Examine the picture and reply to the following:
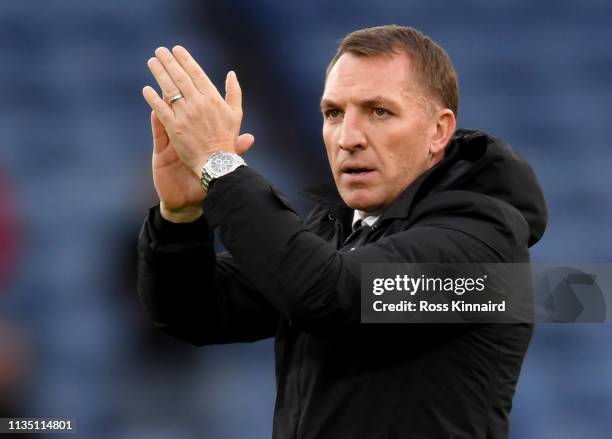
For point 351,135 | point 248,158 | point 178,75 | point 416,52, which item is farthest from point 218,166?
point 248,158

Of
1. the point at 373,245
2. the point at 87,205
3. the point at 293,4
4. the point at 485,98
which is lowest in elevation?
the point at 373,245

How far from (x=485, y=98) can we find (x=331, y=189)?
92.6 inches

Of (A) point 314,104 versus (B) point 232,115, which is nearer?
(B) point 232,115

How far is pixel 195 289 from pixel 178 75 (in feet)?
1.15

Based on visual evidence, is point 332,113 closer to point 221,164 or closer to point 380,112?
point 380,112

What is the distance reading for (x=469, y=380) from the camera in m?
1.21

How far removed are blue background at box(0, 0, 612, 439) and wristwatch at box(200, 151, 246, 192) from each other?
1889 millimetres

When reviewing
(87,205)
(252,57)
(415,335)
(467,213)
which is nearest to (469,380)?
(415,335)

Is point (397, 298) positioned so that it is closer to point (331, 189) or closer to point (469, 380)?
point (469, 380)

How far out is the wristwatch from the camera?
1146 mm

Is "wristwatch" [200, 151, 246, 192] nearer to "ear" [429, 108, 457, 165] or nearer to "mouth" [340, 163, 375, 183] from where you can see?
"mouth" [340, 163, 375, 183]

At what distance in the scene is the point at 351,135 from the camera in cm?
130

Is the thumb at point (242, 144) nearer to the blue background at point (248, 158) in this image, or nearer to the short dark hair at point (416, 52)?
the short dark hair at point (416, 52)

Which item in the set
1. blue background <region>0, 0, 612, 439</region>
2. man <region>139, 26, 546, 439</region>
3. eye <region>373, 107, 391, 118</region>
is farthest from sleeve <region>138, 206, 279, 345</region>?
blue background <region>0, 0, 612, 439</region>
